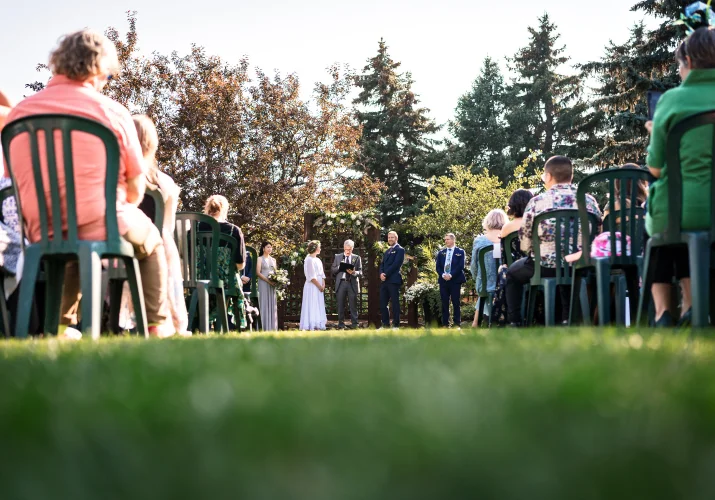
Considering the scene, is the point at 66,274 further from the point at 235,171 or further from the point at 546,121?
the point at 546,121

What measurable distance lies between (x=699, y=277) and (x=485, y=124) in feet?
131

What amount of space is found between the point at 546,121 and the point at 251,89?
22574 mm

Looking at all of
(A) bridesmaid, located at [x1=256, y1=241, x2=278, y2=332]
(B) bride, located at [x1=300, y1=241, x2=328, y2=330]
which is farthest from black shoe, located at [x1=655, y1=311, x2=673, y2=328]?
(B) bride, located at [x1=300, y1=241, x2=328, y2=330]

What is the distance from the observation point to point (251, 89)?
24.5 meters

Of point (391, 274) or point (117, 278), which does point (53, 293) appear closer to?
point (117, 278)

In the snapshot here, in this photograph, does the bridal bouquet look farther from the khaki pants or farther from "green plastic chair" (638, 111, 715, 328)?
"green plastic chair" (638, 111, 715, 328)

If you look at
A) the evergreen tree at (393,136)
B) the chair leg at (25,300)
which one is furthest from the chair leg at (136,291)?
the evergreen tree at (393,136)

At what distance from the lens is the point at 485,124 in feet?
138

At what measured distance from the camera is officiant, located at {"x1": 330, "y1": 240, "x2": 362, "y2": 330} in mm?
18891

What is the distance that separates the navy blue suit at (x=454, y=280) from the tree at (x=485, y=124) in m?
24.3

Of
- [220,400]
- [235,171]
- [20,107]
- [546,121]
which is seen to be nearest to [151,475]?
[220,400]

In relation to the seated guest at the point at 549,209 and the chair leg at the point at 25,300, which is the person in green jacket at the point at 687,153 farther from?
the chair leg at the point at 25,300

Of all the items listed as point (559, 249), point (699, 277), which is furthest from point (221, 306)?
point (699, 277)

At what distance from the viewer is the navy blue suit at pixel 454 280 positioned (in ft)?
53.0
